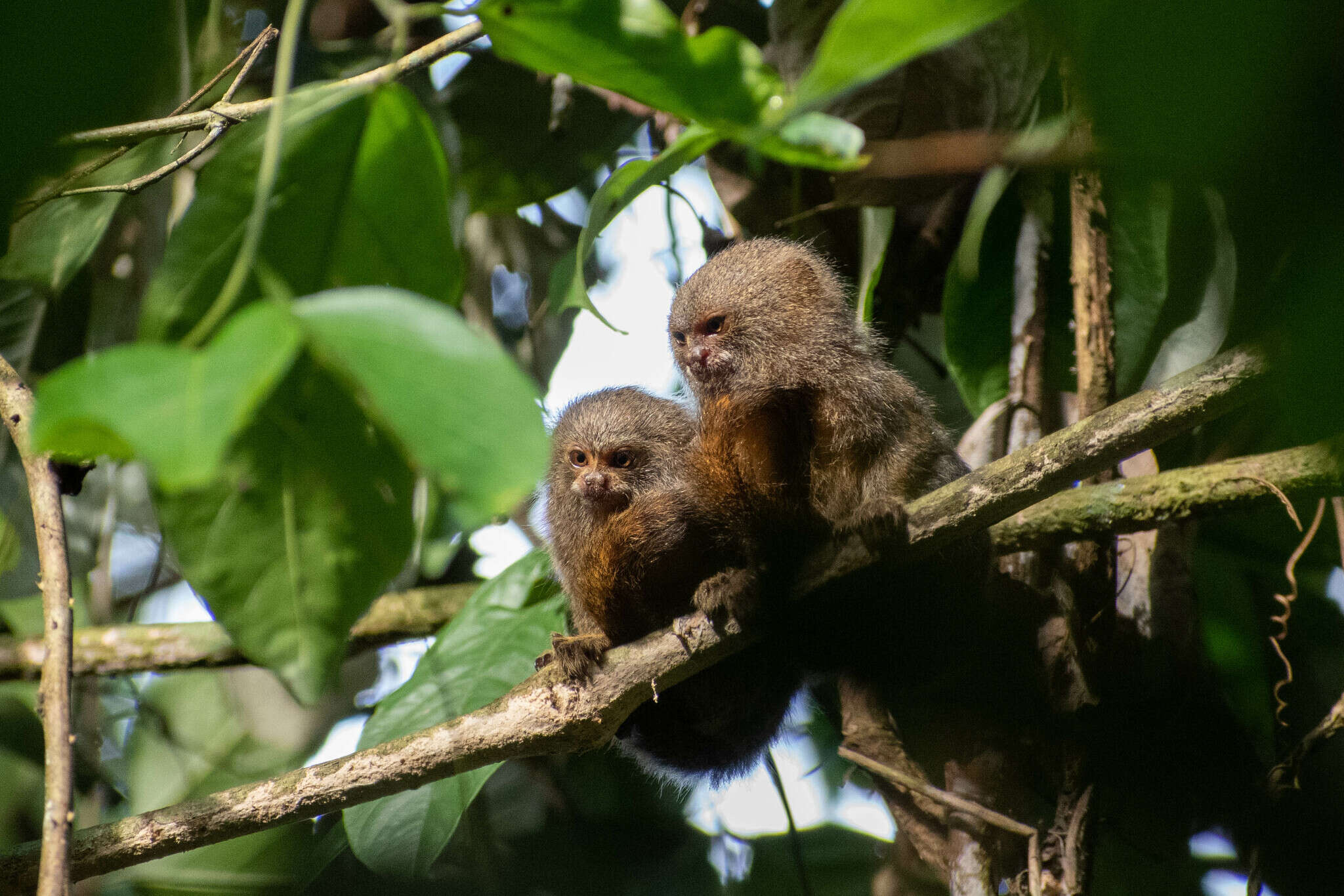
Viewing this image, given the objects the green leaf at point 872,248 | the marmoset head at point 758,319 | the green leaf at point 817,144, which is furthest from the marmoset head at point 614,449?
the green leaf at point 817,144

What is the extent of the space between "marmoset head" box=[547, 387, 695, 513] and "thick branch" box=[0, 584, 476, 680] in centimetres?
85

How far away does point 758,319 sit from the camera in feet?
6.41

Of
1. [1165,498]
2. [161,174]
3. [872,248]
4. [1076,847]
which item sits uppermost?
[161,174]

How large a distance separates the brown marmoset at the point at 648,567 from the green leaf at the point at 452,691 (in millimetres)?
188

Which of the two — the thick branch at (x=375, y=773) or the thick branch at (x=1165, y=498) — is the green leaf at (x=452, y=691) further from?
the thick branch at (x=1165, y=498)

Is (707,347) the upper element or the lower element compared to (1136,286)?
upper

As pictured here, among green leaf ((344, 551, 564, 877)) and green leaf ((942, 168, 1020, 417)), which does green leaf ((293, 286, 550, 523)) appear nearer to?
green leaf ((344, 551, 564, 877))

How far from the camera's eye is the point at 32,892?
59.7 inches

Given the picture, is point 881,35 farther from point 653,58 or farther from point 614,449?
point 614,449

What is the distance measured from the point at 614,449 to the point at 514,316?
1.23m

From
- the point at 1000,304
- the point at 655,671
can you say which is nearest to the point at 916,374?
the point at 1000,304

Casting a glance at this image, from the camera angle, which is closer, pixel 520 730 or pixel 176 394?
pixel 176 394

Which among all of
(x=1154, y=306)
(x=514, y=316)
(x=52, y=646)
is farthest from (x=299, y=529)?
(x=514, y=316)

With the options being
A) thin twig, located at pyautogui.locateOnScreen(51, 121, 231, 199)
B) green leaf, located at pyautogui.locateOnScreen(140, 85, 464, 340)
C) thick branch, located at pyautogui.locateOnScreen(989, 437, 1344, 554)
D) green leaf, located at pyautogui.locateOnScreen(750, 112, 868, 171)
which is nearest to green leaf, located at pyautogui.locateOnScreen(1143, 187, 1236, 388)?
thick branch, located at pyautogui.locateOnScreen(989, 437, 1344, 554)
